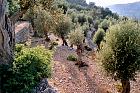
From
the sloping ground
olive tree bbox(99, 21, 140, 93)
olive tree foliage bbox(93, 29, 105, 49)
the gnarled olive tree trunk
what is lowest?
olive tree foliage bbox(93, 29, 105, 49)

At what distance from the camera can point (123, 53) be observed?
99.3 feet

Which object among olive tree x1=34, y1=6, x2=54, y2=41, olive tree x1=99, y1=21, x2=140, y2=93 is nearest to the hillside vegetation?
olive tree x1=99, y1=21, x2=140, y2=93

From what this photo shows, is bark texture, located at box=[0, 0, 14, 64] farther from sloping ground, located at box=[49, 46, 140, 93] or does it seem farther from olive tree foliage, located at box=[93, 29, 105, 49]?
olive tree foliage, located at box=[93, 29, 105, 49]

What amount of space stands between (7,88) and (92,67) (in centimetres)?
2256

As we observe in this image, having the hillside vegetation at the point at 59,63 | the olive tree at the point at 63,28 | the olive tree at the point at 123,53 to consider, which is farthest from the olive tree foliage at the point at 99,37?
the olive tree at the point at 123,53

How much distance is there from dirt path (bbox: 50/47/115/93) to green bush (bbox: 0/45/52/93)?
6.07 m

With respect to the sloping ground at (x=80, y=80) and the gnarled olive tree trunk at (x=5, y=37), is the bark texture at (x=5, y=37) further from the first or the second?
the sloping ground at (x=80, y=80)

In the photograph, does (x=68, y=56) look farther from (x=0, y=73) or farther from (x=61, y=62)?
(x=0, y=73)

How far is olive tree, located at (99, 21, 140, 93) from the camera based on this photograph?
30.1 meters

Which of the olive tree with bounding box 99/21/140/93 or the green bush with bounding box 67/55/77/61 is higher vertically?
the olive tree with bounding box 99/21/140/93

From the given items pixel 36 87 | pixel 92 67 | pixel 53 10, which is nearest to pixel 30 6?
pixel 53 10

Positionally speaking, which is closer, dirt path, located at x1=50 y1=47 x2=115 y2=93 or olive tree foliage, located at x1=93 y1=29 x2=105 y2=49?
dirt path, located at x1=50 y1=47 x2=115 y2=93

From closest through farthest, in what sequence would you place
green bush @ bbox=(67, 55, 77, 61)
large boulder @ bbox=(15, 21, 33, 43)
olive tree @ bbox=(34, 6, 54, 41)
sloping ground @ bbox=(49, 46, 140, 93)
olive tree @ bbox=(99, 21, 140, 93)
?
olive tree @ bbox=(99, 21, 140, 93) → sloping ground @ bbox=(49, 46, 140, 93) → green bush @ bbox=(67, 55, 77, 61) → olive tree @ bbox=(34, 6, 54, 41) → large boulder @ bbox=(15, 21, 33, 43)

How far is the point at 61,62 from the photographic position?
4328 cm
